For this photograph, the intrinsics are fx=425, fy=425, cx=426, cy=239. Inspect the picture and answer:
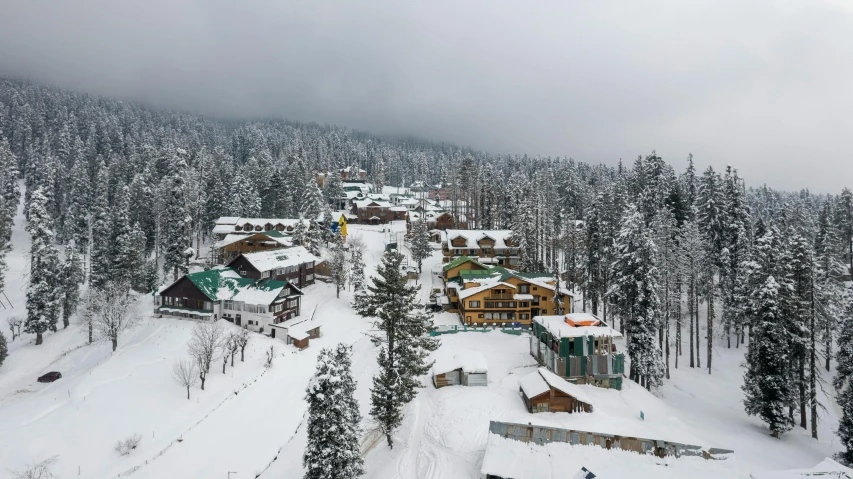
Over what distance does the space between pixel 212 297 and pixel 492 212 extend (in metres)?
62.2

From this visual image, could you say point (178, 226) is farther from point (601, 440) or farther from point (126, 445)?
point (601, 440)

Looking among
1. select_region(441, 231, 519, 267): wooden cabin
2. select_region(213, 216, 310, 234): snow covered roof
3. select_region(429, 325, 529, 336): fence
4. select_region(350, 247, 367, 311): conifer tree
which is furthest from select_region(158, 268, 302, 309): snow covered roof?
select_region(441, 231, 519, 267): wooden cabin

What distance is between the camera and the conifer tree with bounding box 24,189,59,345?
171 ft

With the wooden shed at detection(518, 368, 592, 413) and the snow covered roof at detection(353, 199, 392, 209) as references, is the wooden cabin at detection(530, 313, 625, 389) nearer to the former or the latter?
the wooden shed at detection(518, 368, 592, 413)

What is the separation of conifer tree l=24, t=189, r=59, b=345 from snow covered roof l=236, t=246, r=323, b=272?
23120 millimetres

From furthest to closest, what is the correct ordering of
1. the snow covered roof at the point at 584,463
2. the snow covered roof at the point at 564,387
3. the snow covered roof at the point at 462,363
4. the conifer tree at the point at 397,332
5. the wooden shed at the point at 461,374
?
the snow covered roof at the point at 462,363 < the wooden shed at the point at 461,374 < the snow covered roof at the point at 564,387 < the conifer tree at the point at 397,332 < the snow covered roof at the point at 584,463

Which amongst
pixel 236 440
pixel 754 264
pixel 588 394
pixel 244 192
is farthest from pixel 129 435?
pixel 244 192

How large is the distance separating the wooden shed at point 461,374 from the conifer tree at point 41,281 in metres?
50.3

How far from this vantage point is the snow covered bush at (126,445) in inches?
1241

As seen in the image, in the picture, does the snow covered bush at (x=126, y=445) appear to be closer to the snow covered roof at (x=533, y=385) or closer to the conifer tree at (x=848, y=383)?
the snow covered roof at (x=533, y=385)

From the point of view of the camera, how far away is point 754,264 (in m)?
39.6

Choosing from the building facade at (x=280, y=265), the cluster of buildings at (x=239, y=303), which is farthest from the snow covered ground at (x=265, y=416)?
the building facade at (x=280, y=265)

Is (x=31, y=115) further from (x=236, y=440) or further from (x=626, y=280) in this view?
(x=626, y=280)

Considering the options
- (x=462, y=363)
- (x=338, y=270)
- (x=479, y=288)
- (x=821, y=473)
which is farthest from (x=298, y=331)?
(x=821, y=473)
